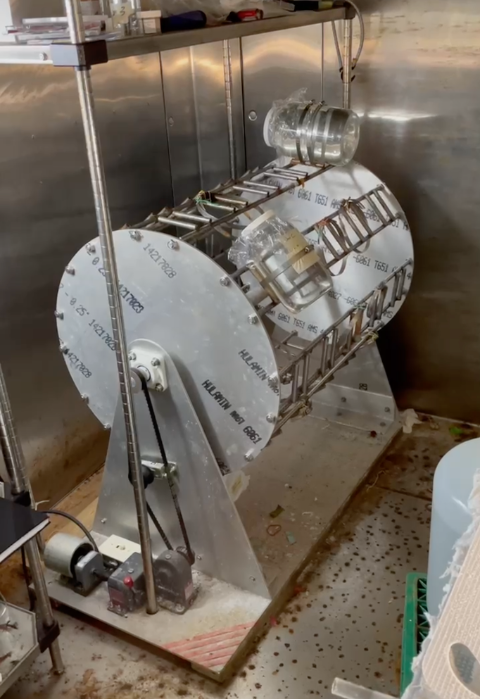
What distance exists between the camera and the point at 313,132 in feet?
5.38

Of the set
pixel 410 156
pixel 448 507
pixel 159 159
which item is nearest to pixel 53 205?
pixel 159 159

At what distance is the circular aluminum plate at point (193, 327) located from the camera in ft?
4.08

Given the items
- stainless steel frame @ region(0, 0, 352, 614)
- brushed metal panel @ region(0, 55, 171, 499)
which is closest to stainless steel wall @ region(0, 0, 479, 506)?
brushed metal panel @ region(0, 55, 171, 499)

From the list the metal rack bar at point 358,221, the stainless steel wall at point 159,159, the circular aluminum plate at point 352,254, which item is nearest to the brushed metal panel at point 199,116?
the stainless steel wall at point 159,159

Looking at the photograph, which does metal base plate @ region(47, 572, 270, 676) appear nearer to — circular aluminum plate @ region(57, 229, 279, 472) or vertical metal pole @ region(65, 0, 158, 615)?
vertical metal pole @ region(65, 0, 158, 615)

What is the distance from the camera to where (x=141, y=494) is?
4.23 feet

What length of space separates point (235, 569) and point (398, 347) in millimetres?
909

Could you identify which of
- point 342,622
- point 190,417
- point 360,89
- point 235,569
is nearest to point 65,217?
point 190,417

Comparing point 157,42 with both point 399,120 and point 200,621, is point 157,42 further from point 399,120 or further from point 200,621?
point 200,621

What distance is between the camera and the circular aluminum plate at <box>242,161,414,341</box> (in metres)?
1.75

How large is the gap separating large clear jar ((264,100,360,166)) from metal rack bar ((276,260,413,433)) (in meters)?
0.34

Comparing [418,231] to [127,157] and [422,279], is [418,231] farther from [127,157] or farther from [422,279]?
[127,157]

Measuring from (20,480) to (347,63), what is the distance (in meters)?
1.28

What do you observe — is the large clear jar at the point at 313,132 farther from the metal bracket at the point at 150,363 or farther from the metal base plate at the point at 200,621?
the metal base plate at the point at 200,621
